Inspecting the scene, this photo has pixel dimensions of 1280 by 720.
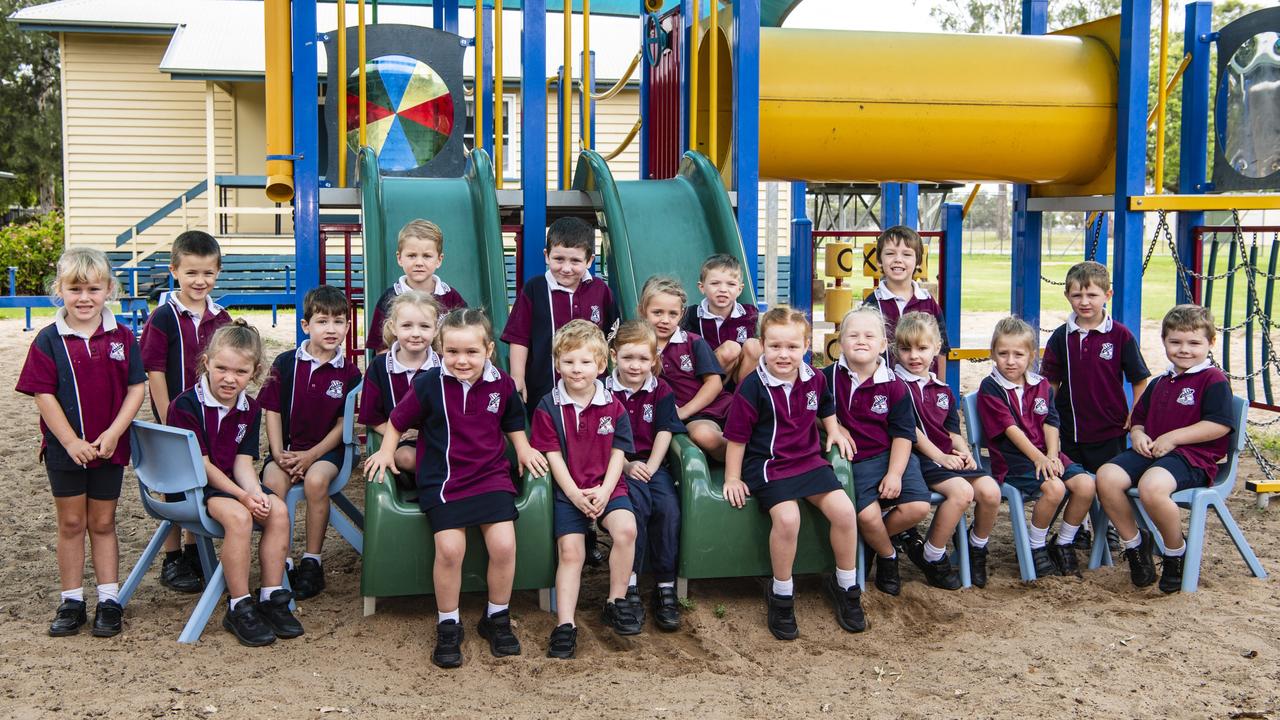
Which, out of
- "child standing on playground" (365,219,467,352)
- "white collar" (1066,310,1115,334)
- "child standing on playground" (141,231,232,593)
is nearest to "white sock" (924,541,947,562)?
"white collar" (1066,310,1115,334)

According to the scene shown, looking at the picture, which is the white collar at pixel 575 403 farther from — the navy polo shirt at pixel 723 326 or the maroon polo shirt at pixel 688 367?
the navy polo shirt at pixel 723 326

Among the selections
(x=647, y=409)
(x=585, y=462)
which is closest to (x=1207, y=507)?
(x=647, y=409)

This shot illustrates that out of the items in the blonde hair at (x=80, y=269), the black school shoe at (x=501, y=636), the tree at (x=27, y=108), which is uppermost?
the tree at (x=27, y=108)

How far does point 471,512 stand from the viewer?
4.05 meters

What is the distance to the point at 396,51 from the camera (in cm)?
776

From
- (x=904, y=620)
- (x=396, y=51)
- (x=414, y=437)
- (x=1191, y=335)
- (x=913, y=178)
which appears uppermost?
(x=396, y=51)

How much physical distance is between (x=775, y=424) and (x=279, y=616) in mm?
1949

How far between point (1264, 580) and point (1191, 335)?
105 centimetres

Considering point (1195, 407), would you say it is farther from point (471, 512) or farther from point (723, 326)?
point (471, 512)

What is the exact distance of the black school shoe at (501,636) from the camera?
400 centimetres

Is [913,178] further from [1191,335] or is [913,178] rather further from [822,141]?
[1191,335]

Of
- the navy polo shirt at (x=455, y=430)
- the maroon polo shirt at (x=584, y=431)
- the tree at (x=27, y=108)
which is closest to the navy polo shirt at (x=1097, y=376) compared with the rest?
the maroon polo shirt at (x=584, y=431)

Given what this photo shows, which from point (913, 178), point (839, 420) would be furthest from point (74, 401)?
point (913, 178)

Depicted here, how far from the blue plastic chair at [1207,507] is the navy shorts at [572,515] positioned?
2.14 m
